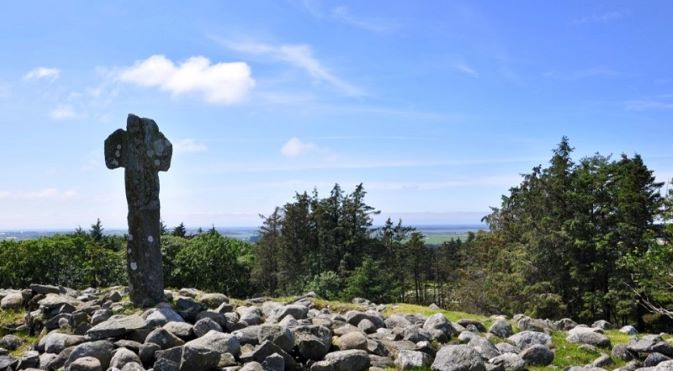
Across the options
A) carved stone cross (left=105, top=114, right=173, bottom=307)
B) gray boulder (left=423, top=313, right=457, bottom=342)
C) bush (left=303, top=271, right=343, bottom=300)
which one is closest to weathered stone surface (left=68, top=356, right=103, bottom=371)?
carved stone cross (left=105, top=114, right=173, bottom=307)

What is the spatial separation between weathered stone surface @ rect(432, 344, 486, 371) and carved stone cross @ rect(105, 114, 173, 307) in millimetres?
8458

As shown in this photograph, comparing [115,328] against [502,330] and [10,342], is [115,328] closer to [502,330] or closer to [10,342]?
[10,342]

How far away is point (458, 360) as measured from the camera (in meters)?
10.8

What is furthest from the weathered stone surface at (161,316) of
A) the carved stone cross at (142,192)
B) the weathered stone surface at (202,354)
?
the carved stone cross at (142,192)

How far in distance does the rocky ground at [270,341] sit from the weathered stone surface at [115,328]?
2 cm

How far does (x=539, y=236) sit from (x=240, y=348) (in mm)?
32868

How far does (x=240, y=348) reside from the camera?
10.9 meters

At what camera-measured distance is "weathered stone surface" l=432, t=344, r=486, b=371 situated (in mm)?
10602

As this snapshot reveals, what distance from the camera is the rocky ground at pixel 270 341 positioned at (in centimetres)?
1044

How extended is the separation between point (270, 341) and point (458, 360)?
3883mm

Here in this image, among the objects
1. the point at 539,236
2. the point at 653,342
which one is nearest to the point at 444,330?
the point at 653,342

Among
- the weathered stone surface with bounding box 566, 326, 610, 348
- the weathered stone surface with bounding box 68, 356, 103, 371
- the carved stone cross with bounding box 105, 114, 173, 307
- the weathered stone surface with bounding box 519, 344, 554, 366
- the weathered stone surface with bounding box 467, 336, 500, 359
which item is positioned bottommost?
the weathered stone surface with bounding box 566, 326, 610, 348

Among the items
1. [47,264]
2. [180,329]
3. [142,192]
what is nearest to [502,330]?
[180,329]

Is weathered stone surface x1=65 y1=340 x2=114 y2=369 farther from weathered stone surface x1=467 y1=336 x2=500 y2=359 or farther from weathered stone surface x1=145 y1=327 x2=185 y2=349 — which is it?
weathered stone surface x1=467 y1=336 x2=500 y2=359
